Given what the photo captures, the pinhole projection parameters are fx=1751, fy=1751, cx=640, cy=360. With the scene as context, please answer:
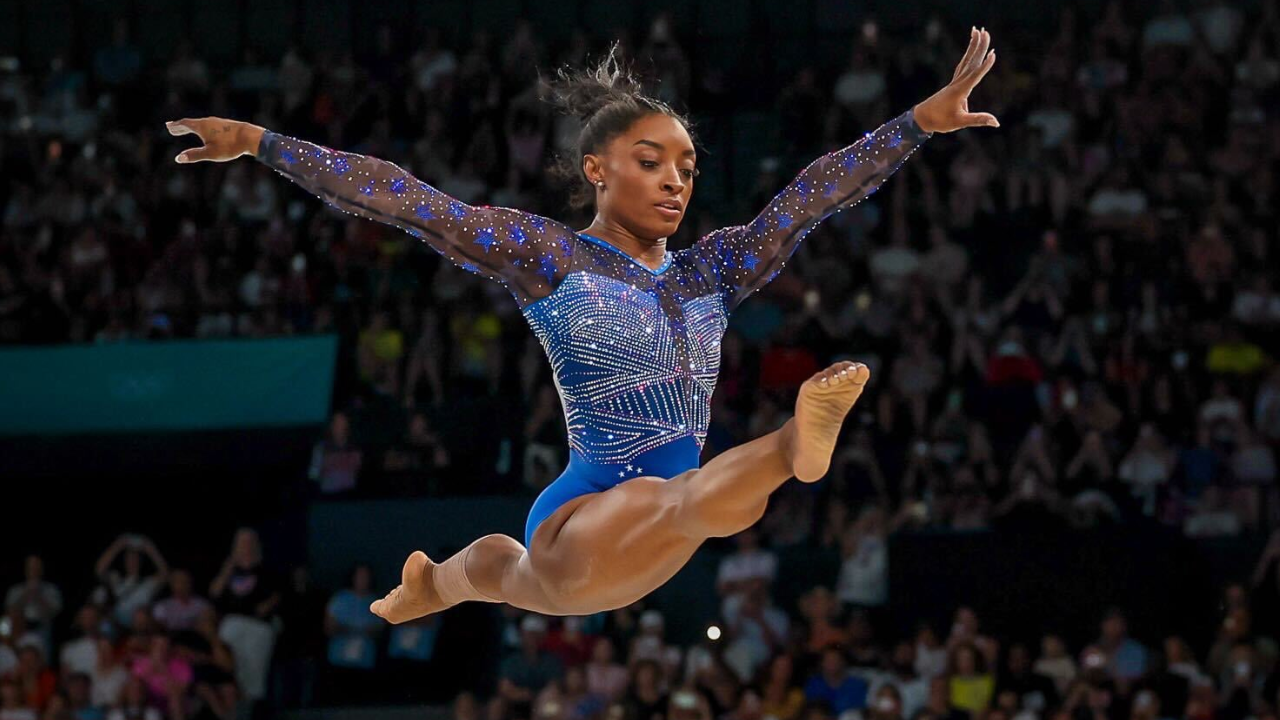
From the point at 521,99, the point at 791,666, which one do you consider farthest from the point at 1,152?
the point at 791,666

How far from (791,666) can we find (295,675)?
3.17m

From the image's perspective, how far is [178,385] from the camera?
11461mm

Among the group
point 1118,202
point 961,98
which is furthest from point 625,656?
point 961,98

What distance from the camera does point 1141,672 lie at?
9.08 metres

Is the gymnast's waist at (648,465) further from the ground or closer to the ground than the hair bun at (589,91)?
closer to the ground

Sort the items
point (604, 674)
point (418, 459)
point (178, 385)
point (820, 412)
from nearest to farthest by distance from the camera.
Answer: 1. point (820, 412)
2. point (604, 674)
3. point (418, 459)
4. point (178, 385)

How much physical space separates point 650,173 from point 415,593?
1.51 m

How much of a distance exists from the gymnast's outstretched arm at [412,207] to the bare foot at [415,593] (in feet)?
3.36

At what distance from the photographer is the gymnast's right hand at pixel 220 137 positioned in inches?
183

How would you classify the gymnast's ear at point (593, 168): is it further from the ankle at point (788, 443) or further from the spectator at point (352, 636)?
the spectator at point (352, 636)

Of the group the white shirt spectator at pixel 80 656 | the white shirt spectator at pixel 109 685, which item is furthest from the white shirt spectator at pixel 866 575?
the white shirt spectator at pixel 80 656

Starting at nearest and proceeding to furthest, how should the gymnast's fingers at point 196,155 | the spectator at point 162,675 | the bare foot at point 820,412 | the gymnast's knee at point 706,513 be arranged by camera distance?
the bare foot at point 820,412
the gymnast's knee at point 706,513
the gymnast's fingers at point 196,155
the spectator at point 162,675

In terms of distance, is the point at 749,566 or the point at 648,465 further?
the point at 749,566

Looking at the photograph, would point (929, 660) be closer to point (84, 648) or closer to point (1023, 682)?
point (1023, 682)
